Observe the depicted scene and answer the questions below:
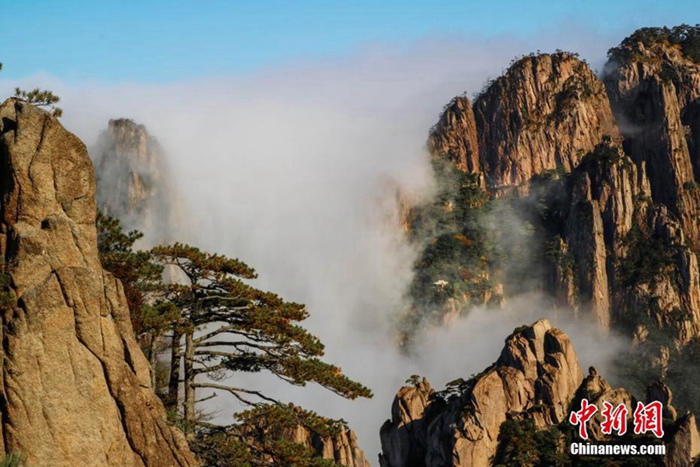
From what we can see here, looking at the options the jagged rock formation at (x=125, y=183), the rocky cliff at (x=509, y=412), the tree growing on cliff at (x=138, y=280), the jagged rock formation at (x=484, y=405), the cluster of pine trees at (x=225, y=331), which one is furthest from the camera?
the jagged rock formation at (x=125, y=183)

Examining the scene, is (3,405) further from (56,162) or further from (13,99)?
(13,99)

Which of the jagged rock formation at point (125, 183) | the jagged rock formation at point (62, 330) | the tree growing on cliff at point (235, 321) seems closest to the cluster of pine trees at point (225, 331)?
the tree growing on cliff at point (235, 321)

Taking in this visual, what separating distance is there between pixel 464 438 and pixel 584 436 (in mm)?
11973

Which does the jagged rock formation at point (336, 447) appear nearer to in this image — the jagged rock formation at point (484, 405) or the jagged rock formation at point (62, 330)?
the jagged rock formation at point (484, 405)

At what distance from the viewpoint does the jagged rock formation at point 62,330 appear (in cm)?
3097

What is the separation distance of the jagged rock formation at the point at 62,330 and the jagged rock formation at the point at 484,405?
6818 cm

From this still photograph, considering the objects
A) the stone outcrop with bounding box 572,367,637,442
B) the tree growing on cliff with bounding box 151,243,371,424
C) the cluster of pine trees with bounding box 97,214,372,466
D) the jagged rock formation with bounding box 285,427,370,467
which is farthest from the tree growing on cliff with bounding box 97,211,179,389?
the stone outcrop with bounding box 572,367,637,442

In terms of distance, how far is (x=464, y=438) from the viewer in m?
98.6

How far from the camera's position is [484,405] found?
10150cm

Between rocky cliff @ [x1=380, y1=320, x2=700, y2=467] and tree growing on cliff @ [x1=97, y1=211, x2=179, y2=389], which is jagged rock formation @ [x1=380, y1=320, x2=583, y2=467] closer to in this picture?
rocky cliff @ [x1=380, y1=320, x2=700, y2=467]

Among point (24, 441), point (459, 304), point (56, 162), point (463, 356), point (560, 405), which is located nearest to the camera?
point (24, 441)

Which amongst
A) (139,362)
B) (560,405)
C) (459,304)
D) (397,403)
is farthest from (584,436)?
(459,304)

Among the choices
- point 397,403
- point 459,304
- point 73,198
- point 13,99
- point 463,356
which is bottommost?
point 73,198

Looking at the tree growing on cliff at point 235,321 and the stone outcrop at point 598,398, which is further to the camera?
the stone outcrop at point 598,398
